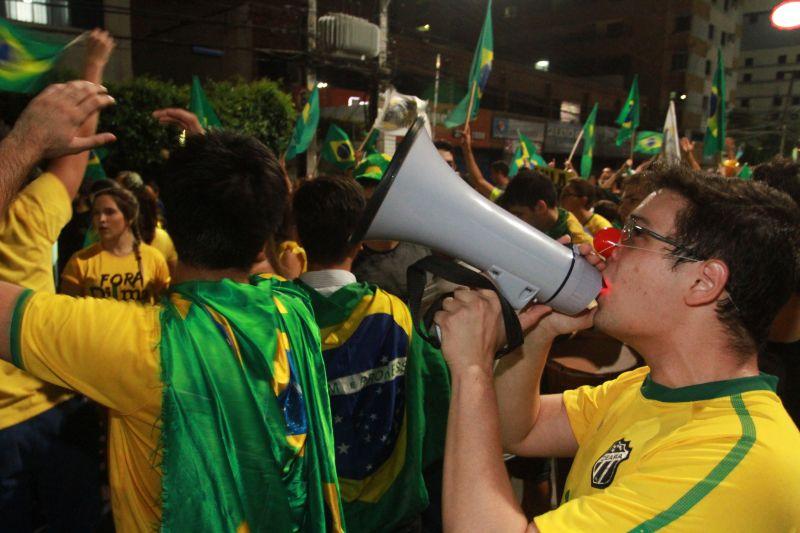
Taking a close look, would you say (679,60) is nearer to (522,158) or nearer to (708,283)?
(522,158)

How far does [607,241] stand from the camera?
4.88ft

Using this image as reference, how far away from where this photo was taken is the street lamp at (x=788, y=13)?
4629 millimetres

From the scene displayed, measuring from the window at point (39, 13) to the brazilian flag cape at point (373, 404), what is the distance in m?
13.8

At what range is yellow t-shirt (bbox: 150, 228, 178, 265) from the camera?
4227 millimetres

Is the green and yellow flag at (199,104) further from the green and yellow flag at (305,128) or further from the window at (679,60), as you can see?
the window at (679,60)

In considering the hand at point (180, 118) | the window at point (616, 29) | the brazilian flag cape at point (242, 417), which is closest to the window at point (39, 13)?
the hand at point (180, 118)

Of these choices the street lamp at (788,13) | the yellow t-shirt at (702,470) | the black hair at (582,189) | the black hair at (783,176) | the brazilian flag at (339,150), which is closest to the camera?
the yellow t-shirt at (702,470)

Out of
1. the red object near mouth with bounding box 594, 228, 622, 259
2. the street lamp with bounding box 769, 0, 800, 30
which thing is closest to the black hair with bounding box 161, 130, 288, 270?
the red object near mouth with bounding box 594, 228, 622, 259

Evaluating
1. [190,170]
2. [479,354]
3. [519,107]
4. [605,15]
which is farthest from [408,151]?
[605,15]

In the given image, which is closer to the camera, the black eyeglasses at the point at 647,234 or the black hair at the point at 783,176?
the black eyeglasses at the point at 647,234

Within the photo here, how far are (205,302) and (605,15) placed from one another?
46610mm

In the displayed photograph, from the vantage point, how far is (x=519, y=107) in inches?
1153

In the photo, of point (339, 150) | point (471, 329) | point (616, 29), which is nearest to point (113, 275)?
point (471, 329)

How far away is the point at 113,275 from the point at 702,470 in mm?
3460
